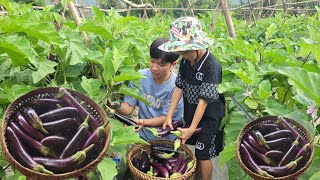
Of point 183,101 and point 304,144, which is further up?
point 304,144

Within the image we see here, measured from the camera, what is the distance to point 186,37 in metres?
2.52

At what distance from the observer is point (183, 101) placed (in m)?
2.97

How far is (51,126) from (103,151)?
0.22 meters

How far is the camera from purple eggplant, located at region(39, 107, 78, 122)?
139 cm

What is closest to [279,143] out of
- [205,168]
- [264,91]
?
[264,91]

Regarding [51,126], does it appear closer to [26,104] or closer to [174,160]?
[26,104]

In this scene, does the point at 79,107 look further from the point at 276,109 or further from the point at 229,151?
the point at 276,109

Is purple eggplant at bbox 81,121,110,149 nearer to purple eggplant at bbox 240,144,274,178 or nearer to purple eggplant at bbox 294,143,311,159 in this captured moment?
purple eggplant at bbox 240,144,274,178

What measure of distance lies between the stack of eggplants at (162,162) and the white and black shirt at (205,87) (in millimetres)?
334

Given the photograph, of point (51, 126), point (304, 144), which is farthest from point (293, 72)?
point (51, 126)

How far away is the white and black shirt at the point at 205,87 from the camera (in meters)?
2.56

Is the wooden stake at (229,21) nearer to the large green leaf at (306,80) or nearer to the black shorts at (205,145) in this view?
the black shorts at (205,145)

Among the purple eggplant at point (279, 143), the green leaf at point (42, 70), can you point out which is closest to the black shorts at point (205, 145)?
the purple eggplant at point (279, 143)

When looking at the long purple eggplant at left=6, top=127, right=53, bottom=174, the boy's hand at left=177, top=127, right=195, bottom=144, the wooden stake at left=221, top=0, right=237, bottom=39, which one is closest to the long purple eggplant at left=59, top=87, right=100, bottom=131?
the long purple eggplant at left=6, top=127, right=53, bottom=174
